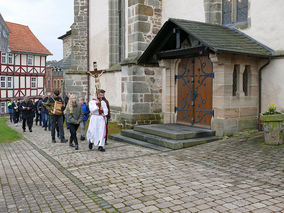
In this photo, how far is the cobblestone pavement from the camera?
13.7 ft

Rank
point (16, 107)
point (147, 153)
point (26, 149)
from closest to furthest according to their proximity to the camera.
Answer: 1. point (147, 153)
2. point (26, 149)
3. point (16, 107)

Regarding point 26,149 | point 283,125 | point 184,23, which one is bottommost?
point 26,149

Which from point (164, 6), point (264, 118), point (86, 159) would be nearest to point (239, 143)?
point (264, 118)

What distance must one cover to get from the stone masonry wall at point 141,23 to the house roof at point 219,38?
1772 mm

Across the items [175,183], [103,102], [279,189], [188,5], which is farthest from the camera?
[188,5]

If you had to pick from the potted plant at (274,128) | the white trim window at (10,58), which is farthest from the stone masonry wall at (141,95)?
the white trim window at (10,58)

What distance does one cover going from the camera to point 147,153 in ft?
25.2

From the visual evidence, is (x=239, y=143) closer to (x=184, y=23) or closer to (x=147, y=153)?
(x=147, y=153)

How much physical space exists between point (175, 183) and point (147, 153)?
2633mm

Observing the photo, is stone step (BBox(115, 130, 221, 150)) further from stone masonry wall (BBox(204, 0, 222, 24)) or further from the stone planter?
stone masonry wall (BBox(204, 0, 222, 24))

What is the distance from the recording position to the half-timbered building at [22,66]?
33281 millimetres

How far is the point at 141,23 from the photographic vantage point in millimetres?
11680


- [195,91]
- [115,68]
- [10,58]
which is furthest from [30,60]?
[195,91]

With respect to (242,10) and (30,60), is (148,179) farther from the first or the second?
(30,60)
